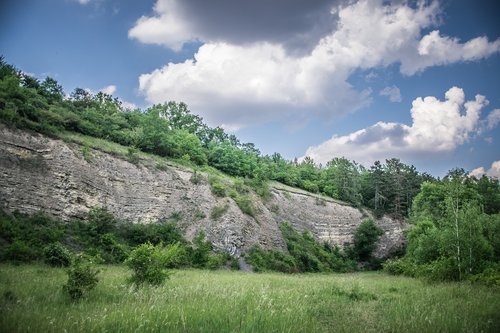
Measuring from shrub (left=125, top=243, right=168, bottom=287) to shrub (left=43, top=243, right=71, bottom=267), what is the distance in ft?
36.2

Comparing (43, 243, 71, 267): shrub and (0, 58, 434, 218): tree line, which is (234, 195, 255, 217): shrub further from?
(43, 243, 71, 267): shrub

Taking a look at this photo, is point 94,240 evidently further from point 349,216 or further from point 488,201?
point 488,201

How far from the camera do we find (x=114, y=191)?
124 ft

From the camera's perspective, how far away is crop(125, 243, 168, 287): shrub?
12382 mm

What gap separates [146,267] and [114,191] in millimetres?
28195

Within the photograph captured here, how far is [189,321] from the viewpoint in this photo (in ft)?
19.8

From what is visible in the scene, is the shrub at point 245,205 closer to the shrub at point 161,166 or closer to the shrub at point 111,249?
the shrub at point 161,166

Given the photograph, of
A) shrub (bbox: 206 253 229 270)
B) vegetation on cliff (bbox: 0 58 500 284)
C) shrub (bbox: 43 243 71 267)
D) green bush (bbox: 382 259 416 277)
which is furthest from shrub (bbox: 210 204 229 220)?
green bush (bbox: 382 259 416 277)

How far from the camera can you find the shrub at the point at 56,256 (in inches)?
815

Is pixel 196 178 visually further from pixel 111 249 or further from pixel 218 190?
pixel 111 249

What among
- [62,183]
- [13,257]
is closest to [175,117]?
[62,183]

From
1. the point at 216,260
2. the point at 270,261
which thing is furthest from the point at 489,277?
the point at 270,261

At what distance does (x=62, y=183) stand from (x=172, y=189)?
50.1 feet

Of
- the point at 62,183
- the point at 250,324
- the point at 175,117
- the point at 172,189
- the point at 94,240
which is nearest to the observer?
the point at 250,324
